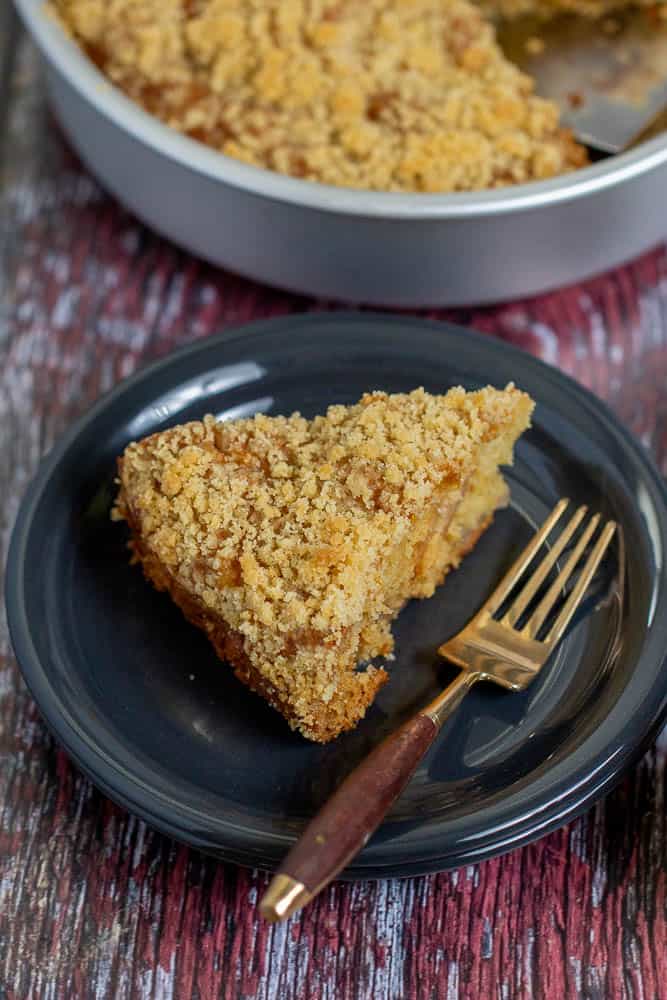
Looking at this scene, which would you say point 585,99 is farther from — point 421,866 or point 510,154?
point 421,866

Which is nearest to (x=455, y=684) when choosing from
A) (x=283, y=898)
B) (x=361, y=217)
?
(x=283, y=898)

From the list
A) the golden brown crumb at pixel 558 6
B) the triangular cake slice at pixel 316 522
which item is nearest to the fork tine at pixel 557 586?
the triangular cake slice at pixel 316 522

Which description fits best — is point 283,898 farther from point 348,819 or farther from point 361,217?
point 361,217

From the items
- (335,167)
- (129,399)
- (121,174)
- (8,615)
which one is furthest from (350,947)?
(121,174)

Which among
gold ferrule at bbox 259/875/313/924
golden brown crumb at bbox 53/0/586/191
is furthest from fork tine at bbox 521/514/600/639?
golden brown crumb at bbox 53/0/586/191

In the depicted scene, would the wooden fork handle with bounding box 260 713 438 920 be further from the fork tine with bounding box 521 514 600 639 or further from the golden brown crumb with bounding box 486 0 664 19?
the golden brown crumb with bounding box 486 0 664 19

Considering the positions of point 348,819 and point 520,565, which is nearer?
point 348,819
